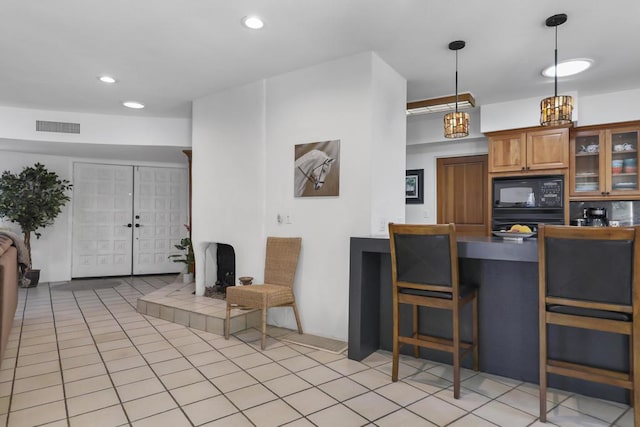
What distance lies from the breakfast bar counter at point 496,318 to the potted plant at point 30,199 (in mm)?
5142

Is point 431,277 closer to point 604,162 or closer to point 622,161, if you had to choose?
point 604,162

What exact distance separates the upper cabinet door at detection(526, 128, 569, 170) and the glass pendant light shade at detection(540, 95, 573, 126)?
175cm

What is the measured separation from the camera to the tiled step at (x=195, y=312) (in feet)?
12.0

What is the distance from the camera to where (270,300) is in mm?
3248

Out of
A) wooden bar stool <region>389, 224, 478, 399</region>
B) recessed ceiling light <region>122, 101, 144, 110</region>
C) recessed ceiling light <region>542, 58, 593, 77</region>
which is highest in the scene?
recessed ceiling light <region>122, 101, 144, 110</region>

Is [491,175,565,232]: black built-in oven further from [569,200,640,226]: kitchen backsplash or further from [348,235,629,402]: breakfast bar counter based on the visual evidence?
[348,235,629,402]: breakfast bar counter

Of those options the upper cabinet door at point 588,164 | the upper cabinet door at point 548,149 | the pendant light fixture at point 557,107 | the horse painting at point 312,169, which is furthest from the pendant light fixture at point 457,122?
the upper cabinet door at point 588,164

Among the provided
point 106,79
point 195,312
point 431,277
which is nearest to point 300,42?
point 431,277

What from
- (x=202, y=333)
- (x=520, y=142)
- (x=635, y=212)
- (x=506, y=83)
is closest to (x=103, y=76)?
(x=202, y=333)

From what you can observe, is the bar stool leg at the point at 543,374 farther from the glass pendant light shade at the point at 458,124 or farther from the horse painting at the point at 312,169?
the horse painting at the point at 312,169

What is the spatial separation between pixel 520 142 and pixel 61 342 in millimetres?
5196

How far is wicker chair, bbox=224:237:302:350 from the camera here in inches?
128

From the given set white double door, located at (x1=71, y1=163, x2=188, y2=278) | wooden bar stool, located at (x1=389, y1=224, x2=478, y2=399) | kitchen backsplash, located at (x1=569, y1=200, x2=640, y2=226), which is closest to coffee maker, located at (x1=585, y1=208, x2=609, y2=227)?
kitchen backsplash, located at (x1=569, y1=200, x2=640, y2=226)

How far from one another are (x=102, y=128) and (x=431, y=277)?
200 inches
